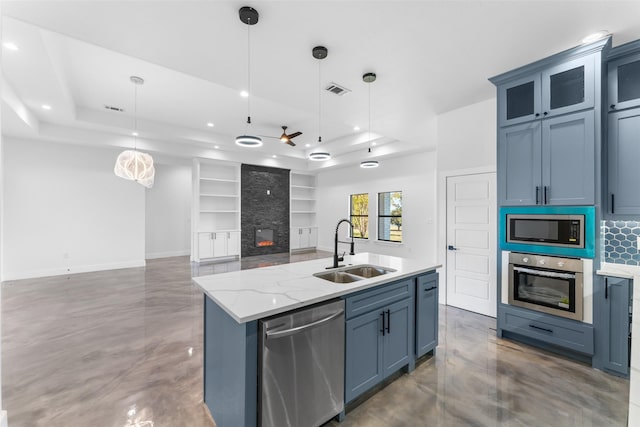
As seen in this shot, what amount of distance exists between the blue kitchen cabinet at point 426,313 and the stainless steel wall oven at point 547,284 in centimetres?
109

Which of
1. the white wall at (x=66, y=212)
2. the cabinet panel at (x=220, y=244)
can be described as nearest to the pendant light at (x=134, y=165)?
the white wall at (x=66, y=212)

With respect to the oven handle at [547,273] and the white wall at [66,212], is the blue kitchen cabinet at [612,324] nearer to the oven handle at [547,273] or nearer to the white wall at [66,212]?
the oven handle at [547,273]

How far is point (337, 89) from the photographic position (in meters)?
3.57

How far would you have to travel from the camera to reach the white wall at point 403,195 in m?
6.84

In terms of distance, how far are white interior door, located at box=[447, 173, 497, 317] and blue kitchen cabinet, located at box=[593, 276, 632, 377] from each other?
3.99ft

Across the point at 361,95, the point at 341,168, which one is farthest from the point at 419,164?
the point at 361,95

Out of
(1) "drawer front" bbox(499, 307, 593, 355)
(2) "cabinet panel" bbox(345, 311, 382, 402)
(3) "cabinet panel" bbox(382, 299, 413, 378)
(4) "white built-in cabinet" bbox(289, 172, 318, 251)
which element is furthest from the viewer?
(4) "white built-in cabinet" bbox(289, 172, 318, 251)

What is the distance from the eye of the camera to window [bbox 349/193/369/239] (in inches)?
334

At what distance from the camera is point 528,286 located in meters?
3.07

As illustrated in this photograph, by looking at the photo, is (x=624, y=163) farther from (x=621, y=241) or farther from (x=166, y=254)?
(x=166, y=254)

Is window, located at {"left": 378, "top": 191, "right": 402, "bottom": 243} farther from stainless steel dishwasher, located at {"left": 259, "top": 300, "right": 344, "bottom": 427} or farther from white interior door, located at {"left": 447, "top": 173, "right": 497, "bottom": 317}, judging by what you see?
stainless steel dishwasher, located at {"left": 259, "top": 300, "right": 344, "bottom": 427}

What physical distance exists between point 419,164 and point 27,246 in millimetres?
8806

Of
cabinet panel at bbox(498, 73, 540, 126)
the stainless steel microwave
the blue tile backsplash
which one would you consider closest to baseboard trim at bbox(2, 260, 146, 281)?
the stainless steel microwave

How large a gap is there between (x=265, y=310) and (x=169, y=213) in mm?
8367
